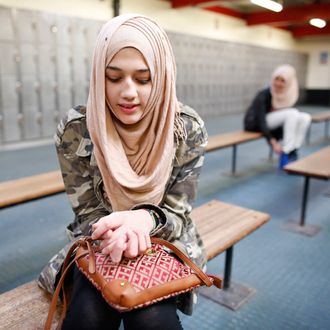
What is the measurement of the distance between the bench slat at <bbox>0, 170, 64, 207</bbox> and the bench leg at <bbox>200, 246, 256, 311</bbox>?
1.00 metres

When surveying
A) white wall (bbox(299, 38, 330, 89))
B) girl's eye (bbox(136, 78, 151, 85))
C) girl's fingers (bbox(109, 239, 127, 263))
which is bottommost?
girl's fingers (bbox(109, 239, 127, 263))

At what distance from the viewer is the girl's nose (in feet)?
3.29

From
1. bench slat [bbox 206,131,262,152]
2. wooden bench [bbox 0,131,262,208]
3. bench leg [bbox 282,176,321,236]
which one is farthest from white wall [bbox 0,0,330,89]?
bench leg [bbox 282,176,321,236]

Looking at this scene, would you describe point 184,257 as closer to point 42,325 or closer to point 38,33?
point 42,325

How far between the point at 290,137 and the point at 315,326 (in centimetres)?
280

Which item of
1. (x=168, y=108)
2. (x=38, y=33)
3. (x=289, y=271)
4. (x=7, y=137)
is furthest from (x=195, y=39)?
(x=168, y=108)

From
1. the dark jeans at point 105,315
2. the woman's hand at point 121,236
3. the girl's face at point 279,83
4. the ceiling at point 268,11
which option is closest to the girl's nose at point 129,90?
the woman's hand at point 121,236

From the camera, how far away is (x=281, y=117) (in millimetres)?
4246

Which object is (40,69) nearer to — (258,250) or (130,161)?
(258,250)

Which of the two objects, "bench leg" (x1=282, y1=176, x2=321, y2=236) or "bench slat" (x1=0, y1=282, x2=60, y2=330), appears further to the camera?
"bench leg" (x1=282, y1=176, x2=321, y2=236)

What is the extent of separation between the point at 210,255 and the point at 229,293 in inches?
20.8

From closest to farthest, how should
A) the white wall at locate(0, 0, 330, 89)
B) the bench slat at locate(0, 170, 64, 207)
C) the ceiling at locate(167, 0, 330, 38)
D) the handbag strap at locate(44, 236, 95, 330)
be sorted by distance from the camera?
1. the handbag strap at locate(44, 236, 95, 330)
2. the bench slat at locate(0, 170, 64, 207)
3. the white wall at locate(0, 0, 330, 89)
4. the ceiling at locate(167, 0, 330, 38)

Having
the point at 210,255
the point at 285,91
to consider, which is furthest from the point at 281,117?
the point at 210,255

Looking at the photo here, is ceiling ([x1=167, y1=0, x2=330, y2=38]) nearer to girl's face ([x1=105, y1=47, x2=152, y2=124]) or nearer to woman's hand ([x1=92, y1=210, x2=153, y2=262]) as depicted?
girl's face ([x1=105, y1=47, x2=152, y2=124])
